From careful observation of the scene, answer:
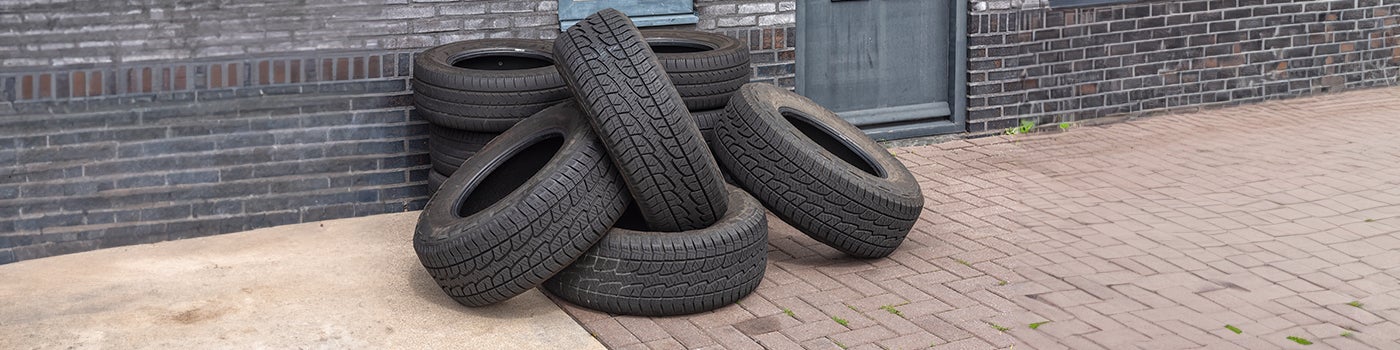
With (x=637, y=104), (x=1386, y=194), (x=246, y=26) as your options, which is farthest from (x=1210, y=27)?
(x=246, y=26)

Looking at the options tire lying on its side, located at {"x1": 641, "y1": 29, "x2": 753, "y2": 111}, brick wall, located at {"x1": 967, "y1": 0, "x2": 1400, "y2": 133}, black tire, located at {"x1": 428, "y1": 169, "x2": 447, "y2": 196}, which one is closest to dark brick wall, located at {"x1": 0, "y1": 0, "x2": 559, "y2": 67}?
black tire, located at {"x1": 428, "y1": 169, "x2": 447, "y2": 196}

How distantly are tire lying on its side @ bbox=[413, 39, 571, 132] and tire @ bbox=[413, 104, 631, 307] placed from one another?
0.78 meters

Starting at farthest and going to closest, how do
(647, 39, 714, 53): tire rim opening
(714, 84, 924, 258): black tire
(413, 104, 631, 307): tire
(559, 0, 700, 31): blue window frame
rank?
1. (559, 0, 700, 31): blue window frame
2. (647, 39, 714, 53): tire rim opening
3. (714, 84, 924, 258): black tire
4. (413, 104, 631, 307): tire

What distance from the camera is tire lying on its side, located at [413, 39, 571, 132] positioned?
629cm

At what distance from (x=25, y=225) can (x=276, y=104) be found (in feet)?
3.75

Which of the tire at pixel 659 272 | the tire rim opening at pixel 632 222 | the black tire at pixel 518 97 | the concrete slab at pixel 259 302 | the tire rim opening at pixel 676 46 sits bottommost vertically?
the concrete slab at pixel 259 302

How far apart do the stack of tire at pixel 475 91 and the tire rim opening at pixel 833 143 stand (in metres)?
1.04

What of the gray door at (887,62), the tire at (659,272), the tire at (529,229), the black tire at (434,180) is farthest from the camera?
the gray door at (887,62)

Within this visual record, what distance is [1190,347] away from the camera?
16.6 feet

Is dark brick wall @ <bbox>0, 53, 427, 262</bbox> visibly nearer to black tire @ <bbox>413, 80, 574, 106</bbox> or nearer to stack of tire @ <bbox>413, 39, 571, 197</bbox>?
stack of tire @ <bbox>413, 39, 571, 197</bbox>

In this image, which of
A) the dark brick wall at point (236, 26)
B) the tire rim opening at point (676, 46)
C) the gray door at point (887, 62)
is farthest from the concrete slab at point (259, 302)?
the gray door at point (887, 62)

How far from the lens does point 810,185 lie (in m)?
5.91

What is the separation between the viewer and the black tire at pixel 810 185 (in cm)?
591

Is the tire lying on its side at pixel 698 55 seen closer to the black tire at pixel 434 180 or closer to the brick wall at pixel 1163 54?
the black tire at pixel 434 180
